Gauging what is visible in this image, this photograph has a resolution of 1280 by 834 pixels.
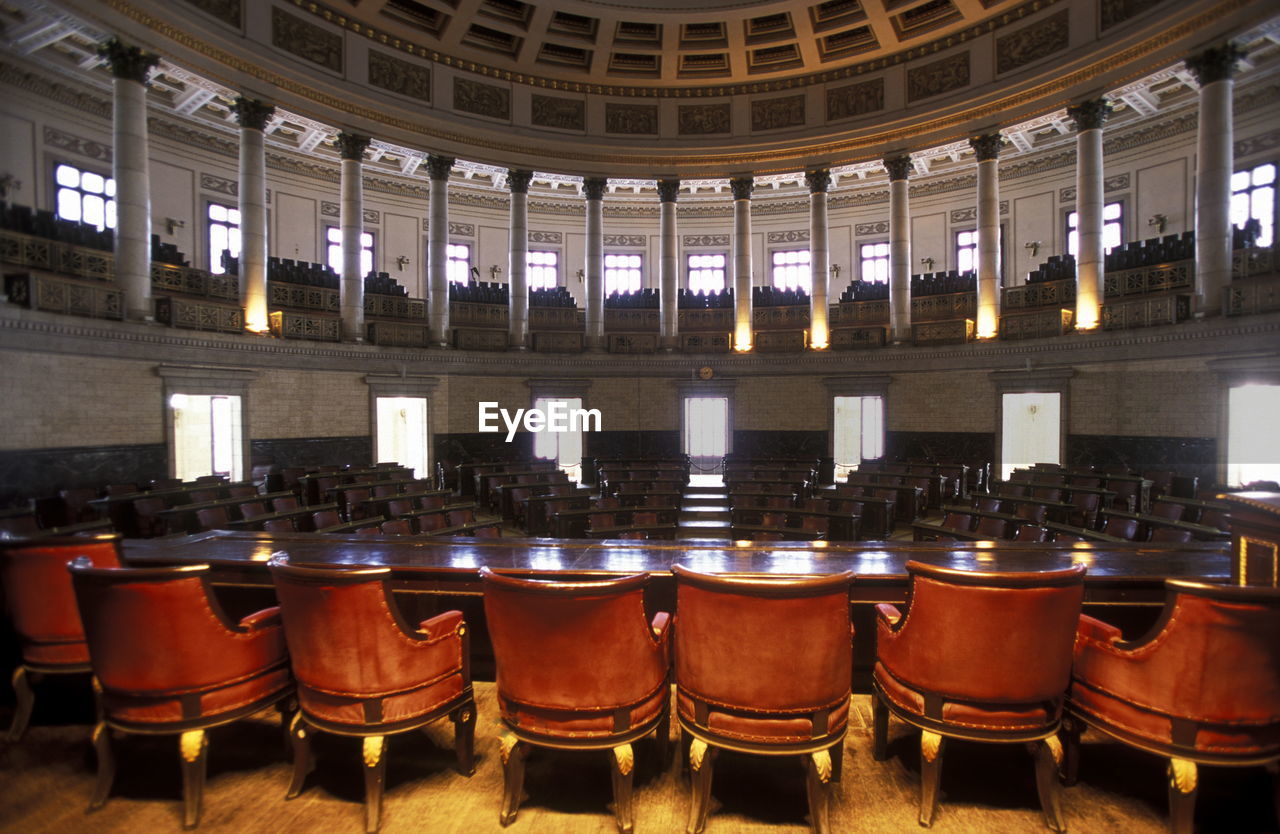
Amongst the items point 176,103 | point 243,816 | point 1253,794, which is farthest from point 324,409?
point 1253,794

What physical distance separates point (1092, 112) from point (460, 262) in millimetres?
21877

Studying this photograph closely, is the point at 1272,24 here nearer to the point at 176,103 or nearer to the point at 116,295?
the point at 116,295

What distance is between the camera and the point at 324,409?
54.3 feet

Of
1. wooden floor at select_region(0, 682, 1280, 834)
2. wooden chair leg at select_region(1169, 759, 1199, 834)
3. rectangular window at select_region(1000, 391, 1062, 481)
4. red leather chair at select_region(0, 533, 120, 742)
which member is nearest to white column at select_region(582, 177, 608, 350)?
rectangular window at select_region(1000, 391, 1062, 481)

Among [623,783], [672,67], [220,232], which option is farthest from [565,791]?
[220,232]

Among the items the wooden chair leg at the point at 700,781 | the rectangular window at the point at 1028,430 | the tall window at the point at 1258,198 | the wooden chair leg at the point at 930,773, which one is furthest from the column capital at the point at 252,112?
the tall window at the point at 1258,198

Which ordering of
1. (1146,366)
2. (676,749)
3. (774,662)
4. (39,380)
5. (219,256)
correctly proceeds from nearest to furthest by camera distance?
(774,662) < (676,749) < (39,380) < (1146,366) < (219,256)

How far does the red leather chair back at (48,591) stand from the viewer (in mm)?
3256

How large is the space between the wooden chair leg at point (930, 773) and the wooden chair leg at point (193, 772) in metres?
3.36

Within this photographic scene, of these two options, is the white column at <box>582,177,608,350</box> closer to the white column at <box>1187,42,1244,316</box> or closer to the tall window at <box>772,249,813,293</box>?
the tall window at <box>772,249,813,293</box>

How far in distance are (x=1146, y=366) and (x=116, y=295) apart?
23.6 m

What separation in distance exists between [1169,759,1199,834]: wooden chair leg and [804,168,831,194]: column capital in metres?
20.5

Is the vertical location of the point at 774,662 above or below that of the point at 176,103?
below

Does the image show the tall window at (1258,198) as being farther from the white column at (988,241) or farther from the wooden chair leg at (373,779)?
the wooden chair leg at (373,779)
